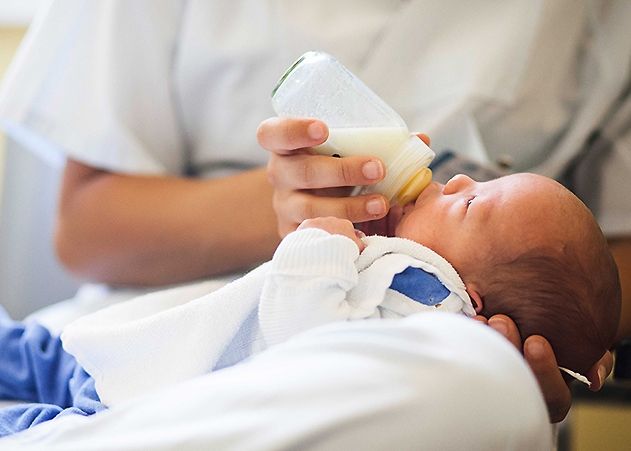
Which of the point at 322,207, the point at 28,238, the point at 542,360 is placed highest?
the point at 322,207

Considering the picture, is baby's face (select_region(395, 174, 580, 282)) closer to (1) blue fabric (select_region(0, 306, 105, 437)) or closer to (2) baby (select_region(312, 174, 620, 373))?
(2) baby (select_region(312, 174, 620, 373))

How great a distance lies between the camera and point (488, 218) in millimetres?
679

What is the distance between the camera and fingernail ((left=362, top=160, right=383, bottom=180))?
0.69m

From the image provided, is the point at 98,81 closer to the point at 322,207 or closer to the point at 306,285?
the point at 322,207

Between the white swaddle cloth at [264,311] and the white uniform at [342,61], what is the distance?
35cm

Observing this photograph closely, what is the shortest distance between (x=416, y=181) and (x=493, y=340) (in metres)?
0.26

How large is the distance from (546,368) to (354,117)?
0.24 metres

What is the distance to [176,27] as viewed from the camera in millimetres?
1042

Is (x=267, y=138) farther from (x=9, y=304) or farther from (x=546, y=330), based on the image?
(x=9, y=304)

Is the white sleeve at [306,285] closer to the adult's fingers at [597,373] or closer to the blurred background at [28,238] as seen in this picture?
the adult's fingers at [597,373]

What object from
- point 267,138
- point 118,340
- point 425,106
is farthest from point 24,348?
point 425,106

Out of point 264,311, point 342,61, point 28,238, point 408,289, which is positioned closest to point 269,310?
point 264,311

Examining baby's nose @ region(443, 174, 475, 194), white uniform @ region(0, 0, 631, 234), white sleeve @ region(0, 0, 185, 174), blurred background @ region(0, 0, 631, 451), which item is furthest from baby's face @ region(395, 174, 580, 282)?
blurred background @ region(0, 0, 631, 451)

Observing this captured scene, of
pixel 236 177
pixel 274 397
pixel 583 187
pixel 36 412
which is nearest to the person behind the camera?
pixel 274 397
